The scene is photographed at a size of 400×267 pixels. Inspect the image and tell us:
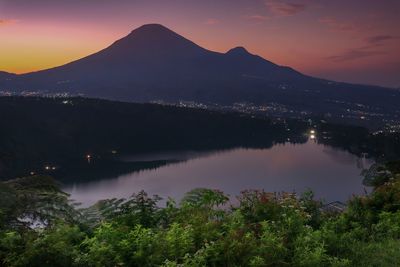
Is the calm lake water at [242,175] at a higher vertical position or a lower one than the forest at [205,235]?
lower

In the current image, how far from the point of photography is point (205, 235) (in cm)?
482

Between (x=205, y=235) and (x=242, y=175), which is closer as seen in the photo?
(x=205, y=235)

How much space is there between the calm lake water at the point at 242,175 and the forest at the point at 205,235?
47948 millimetres

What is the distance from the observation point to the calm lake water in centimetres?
6575

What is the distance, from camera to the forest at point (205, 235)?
13.6 feet

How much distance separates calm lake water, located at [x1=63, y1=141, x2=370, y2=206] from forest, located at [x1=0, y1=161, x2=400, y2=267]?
47.9 m

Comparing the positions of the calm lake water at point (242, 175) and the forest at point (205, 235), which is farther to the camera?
the calm lake water at point (242, 175)

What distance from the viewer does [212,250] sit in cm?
440

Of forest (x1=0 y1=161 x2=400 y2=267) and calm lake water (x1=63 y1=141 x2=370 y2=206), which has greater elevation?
forest (x1=0 y1=161 x2=400 y2=267)

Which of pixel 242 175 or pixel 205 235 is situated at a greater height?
pixel 205 235

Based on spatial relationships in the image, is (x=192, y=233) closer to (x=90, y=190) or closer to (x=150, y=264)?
(x=150, y=264)

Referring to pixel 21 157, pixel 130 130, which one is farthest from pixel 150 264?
pixel 130 130

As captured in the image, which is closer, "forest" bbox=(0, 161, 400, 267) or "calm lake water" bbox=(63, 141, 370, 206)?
"forest" bbox=(0, 161, 400, 267)

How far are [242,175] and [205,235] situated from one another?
76.1m
